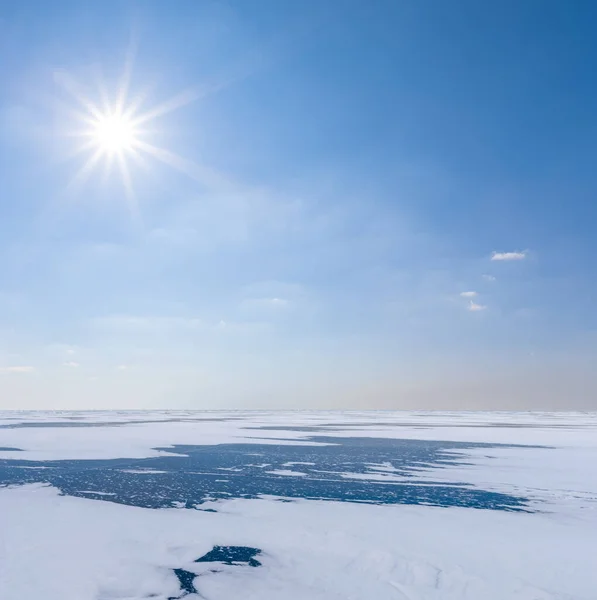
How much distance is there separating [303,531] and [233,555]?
1.57 m

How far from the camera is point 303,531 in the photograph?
848 centimetres

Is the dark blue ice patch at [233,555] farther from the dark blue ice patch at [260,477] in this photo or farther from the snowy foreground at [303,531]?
the dark blue ice patch at [260,477]

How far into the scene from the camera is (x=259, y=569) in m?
6.78

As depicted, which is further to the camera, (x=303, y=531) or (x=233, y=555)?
(x=303, y=531)

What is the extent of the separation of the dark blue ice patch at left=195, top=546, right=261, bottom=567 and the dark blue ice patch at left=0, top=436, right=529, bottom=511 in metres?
3.14

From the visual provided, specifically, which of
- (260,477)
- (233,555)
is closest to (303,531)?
(233,555)

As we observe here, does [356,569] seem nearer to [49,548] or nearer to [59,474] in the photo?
[49,548]

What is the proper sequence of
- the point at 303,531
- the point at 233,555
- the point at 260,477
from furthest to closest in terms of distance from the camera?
the point at 260,477 → the point at 303,531 → the point at 233,555

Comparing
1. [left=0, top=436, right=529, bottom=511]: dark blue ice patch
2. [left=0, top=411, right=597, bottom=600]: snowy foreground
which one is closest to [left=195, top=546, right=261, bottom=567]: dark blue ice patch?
[left=0, top=411, right=597, bottom=600]: snowy foreground

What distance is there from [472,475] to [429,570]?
8714 mm

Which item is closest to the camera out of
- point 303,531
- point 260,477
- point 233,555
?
point 233,555

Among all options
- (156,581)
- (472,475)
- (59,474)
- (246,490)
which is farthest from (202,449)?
(156,581)

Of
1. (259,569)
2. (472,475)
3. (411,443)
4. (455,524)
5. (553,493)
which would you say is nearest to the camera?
(259,569)

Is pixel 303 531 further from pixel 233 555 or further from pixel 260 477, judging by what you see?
pixel 260 477
